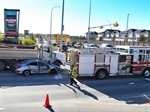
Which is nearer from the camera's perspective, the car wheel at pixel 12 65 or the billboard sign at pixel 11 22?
the car wheel at pixel 12 65

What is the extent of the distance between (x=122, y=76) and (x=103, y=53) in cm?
337

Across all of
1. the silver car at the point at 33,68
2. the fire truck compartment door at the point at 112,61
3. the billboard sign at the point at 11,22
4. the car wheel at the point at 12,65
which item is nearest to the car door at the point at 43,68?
the silver car at the point at 33,68

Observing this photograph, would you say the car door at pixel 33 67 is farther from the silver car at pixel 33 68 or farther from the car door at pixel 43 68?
the car door at pixel 43 68

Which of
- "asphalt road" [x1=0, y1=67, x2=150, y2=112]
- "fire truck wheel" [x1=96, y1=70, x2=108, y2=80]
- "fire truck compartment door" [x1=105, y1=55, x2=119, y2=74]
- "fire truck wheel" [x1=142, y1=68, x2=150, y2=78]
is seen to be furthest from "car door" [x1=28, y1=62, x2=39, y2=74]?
"fire truck wheel" [x1=142, y1=68, x2=150, y2=78]

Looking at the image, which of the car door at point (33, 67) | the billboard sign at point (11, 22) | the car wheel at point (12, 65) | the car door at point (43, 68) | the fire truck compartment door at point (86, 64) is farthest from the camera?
the billboard sign at point (11, 22)

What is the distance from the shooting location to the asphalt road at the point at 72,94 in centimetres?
941

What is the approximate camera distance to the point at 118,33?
137 m

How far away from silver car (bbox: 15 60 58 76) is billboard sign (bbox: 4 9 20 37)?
19.8 metres

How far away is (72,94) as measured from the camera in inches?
467

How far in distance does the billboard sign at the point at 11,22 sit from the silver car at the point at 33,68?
19817 millimetres

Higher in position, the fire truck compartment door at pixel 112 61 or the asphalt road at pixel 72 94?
the fire truck compartment door at pixel 112 61

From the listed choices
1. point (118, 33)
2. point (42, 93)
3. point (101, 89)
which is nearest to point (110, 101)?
point (101, 89)

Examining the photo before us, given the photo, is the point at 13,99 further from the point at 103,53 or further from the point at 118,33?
the point at 118,33

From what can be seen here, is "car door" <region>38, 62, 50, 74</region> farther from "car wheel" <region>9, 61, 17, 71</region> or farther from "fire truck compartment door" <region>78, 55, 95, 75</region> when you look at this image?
"fire truck compartment door" <region>78, 55, 95, 75</region>
